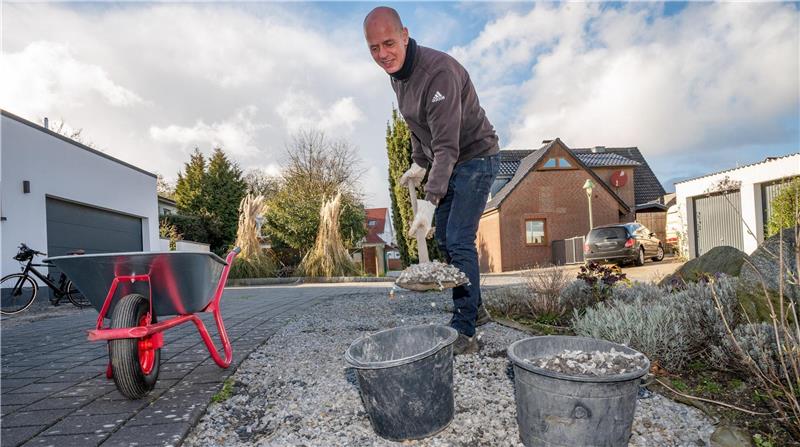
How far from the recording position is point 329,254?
39.5ft

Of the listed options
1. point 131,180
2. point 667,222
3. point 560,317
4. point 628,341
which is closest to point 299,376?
point 628,341

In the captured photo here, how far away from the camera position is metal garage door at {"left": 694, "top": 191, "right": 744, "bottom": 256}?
1300cm

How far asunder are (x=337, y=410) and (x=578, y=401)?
0.94m

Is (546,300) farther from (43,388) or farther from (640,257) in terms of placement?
(640,257)

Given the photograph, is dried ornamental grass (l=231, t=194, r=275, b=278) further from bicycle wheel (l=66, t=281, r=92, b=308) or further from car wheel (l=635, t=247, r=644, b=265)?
car wheel (l=635, t=247, r=644, b=265)

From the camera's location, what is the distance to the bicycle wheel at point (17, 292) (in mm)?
6531

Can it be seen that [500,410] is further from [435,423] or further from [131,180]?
[131,180]

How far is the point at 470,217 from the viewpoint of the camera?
2332 millimetres

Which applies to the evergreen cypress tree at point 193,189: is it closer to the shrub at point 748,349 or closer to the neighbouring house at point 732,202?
the neighbouring house at point 732,202

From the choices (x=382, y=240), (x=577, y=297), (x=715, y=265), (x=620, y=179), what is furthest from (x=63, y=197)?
(x=382, y=240)

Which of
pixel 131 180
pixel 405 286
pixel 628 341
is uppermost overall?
pixel 131 180

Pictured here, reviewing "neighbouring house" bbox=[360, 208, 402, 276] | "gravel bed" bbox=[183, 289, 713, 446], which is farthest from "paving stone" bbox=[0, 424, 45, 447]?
"neighbouring house" bbox=[360, 208, 402, 276]

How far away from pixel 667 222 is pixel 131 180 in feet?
61.5

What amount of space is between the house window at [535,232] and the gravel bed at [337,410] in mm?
16063
